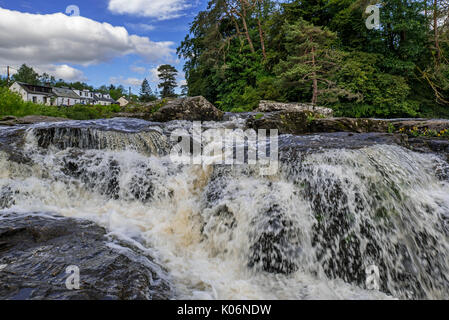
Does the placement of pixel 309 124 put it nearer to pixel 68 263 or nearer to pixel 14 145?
pixel 68 263

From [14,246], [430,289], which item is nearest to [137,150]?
[14,246]

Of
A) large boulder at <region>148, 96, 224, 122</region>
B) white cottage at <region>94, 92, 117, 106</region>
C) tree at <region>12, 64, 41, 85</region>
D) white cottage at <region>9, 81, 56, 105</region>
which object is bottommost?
large boulder at <region>148, 96, 224, 122</region>

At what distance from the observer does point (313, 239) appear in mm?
2883

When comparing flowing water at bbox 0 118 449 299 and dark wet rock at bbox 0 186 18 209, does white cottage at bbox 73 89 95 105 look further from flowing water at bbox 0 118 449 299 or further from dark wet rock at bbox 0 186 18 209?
dark wet rock at bbox 0 186 18 209

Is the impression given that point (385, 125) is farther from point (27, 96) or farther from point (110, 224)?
→ point (27, 96)

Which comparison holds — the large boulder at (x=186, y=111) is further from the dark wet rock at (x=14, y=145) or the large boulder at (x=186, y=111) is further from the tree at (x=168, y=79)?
the tree at (x=168, y=79)

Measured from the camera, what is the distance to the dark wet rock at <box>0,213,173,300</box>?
1919mm

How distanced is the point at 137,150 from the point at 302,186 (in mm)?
3528

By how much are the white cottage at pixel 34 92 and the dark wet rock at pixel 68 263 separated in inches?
1904

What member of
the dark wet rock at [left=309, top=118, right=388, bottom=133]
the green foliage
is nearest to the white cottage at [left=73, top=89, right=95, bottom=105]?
the green foliage

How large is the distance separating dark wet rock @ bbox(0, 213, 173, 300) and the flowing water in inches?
10.0

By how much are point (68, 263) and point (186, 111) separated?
7.56m

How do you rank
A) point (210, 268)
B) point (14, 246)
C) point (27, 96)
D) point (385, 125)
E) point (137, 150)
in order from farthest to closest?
1. point (27, 96)
2. point (385, 125)
3. point (137, 150)
4. point (210, 268)
5. point (14, 246)

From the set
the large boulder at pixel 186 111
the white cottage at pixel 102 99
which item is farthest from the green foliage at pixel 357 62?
the white cottage at pixel 102 99
